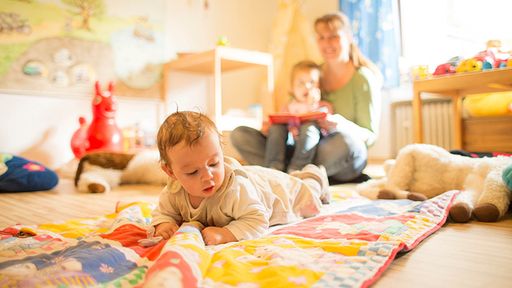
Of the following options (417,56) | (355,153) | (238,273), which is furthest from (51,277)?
(417,56)

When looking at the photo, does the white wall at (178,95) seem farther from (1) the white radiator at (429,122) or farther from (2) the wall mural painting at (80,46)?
(1) the white radiator at (429,122)

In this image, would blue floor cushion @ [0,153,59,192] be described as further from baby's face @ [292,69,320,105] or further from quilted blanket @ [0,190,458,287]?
baby's face @ [292,69,320,105]

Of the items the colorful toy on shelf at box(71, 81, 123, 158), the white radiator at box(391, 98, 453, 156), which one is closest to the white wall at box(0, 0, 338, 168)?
the colorful toy on shelf at box(71, 81, 123, 158)

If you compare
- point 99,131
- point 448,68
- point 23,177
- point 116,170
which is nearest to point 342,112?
point 448,68

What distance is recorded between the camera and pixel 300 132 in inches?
73.5

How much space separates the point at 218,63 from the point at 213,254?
1953 mm

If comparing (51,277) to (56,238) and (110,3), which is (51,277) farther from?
(110,3)

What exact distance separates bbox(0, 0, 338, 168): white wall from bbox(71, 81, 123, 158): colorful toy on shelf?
Answer: 0.20 metres

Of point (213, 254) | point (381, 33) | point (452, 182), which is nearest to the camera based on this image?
point (213, 254)

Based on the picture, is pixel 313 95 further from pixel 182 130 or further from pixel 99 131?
pixel 182 130

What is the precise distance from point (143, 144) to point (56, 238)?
2.02 metres

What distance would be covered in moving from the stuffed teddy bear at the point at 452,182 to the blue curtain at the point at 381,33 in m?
1.67

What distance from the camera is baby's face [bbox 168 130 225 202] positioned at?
790 mm

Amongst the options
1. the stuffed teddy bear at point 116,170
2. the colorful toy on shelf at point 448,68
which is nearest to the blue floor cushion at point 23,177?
the stuffed teddy bear at point 116,170
